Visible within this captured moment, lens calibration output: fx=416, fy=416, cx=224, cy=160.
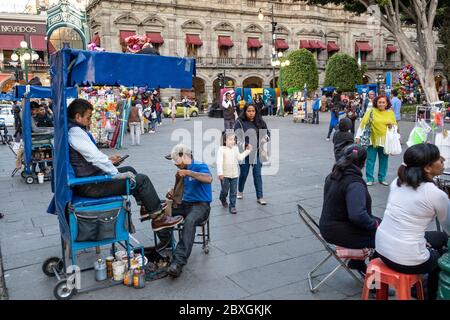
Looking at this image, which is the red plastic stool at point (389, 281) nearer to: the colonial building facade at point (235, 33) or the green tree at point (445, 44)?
the green tree at point (445, 44)

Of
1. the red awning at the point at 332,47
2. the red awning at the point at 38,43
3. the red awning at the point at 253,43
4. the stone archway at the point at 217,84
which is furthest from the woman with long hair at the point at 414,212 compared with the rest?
the red awning at the point at 332,47

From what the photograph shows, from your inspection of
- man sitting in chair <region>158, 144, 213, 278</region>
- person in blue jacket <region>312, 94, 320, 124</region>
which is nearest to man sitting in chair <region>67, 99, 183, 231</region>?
man sitting in chair <region>158, 144, 213, 278</region>

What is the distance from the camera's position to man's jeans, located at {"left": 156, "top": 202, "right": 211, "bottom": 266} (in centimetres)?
401

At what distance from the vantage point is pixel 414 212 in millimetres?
2883

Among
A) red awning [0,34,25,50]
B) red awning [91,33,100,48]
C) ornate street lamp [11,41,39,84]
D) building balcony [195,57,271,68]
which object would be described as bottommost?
ornate street lamp [11,41,39,84]

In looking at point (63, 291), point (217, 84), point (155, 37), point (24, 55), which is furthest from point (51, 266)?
point (217, 84)

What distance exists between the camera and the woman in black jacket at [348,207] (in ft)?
11.1

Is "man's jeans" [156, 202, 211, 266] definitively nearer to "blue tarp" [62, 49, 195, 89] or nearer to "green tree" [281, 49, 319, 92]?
"blue tarp" [62, 49, 195, 89]

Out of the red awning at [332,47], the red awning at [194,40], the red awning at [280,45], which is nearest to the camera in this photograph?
the red awning at [194,40]

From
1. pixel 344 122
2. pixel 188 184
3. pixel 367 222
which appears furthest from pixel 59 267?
pixel 344 122

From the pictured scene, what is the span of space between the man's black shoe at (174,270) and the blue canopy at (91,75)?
987 mm

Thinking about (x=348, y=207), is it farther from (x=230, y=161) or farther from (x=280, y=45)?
(x=280, y=45)
